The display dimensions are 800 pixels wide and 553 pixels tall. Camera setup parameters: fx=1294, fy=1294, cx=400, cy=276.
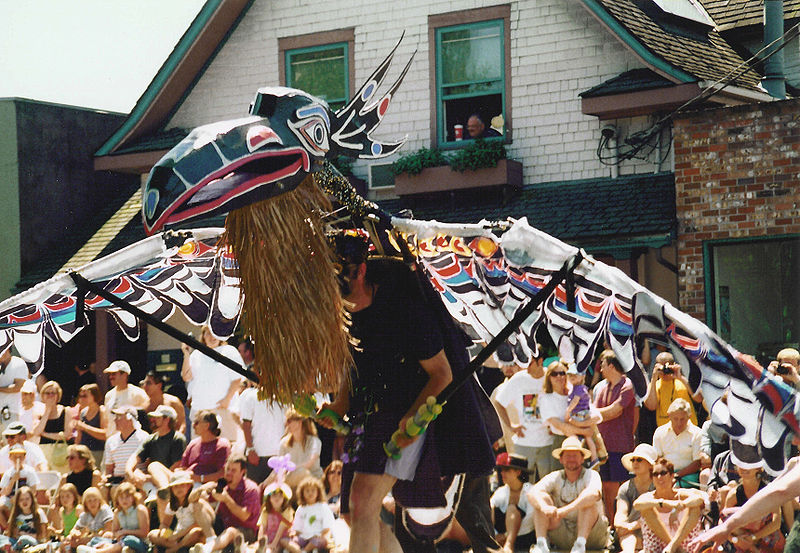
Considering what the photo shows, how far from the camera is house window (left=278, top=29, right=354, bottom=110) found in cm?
1706

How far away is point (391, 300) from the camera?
5.82m

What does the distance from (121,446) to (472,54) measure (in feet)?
22.7

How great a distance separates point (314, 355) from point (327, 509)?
16.7 ft

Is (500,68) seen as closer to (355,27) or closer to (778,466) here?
(355,27)

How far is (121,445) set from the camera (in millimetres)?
12188

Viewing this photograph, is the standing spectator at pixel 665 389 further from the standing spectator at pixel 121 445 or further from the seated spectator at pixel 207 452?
the standing spectator at pixel 121 445

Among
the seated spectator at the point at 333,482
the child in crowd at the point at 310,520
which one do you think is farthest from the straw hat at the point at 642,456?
the seated spectator at the point at 333,482

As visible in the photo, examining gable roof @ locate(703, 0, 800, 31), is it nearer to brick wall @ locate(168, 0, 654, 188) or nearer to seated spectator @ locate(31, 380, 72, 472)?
brick wall @ locate(168, 0, 654, 188)

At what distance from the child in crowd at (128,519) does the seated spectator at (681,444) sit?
4.37 m

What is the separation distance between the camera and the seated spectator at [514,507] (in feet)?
32.9

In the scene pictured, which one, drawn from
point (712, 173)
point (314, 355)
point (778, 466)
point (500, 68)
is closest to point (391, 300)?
point (314, 355)

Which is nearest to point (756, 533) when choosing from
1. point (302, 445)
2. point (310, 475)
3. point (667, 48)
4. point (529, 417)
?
point (529, 417)

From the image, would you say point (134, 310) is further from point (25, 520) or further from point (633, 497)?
point (25, 520)

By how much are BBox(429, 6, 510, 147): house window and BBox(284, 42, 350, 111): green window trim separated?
133cm
